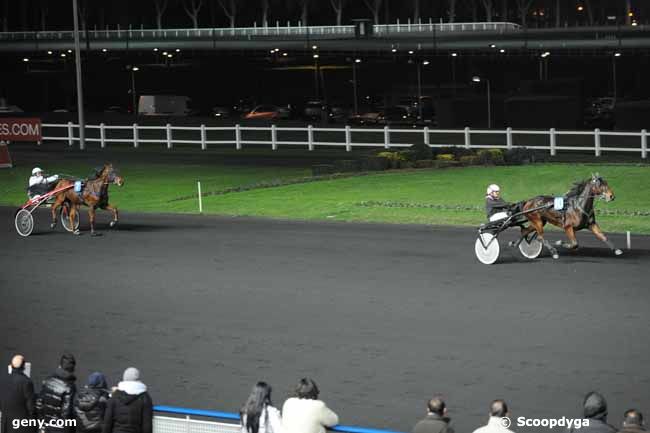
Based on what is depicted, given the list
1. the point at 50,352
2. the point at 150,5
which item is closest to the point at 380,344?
the point at 50,352

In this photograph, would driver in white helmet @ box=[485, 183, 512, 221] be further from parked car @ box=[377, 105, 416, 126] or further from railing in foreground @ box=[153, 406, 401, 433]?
parked car @ box=[377, 105, 416, 126]

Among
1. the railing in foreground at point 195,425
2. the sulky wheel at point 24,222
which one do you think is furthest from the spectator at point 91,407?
the sulky wheel at point 24,222

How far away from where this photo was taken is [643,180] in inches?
1262

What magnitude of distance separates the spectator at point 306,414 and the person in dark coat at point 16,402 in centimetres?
239

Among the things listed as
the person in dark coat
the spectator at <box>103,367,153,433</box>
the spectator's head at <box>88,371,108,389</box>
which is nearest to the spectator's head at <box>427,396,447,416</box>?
the spectator at <box>103,367,153,433</box>

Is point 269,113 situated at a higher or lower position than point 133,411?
higher

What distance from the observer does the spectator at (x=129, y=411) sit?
10305mm

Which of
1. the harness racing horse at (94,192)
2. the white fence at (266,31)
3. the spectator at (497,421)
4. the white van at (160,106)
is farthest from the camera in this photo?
the white fence at (266,31)

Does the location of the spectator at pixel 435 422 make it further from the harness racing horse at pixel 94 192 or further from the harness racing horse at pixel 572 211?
the harness racing horse at pixel 94 192

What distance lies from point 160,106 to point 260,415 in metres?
72.9

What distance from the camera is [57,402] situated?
10.9m

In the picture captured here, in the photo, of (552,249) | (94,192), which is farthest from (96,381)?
(94,192)

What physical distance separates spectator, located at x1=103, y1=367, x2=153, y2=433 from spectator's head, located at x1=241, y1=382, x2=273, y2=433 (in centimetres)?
90

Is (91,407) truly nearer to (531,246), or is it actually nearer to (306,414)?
(306,414)
